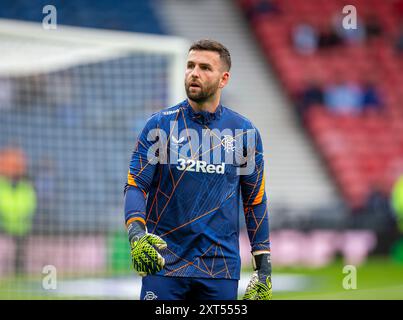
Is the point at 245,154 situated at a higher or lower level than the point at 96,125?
lower

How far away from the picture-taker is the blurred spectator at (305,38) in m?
20.9

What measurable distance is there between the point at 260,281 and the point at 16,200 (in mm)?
9521

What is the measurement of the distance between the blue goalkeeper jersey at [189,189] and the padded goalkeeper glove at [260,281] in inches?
5.2

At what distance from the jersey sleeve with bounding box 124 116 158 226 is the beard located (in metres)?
0.25

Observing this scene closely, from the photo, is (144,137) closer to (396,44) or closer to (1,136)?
(1,136)

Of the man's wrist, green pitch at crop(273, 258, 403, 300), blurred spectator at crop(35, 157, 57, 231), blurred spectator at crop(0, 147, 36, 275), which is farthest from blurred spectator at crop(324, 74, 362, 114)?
the man's wrist

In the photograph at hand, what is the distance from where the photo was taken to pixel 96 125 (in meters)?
12.6

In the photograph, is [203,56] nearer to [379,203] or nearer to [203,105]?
[203,105]

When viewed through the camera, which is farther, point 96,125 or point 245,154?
point 96,125

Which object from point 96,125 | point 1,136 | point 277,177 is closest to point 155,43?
point 96,125

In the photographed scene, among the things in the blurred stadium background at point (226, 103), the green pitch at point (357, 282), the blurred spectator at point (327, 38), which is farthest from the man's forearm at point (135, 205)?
the blurred spectator at point (327, 38)

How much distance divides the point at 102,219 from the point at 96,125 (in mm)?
1331
